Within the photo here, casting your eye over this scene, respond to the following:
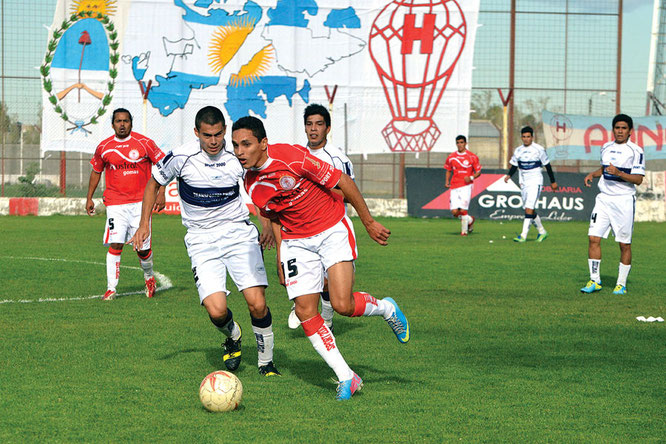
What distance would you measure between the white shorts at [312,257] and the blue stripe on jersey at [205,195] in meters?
1.00

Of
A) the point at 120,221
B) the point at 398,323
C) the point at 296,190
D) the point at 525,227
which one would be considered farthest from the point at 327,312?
the point at 525,227

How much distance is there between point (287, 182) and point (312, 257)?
0.56m

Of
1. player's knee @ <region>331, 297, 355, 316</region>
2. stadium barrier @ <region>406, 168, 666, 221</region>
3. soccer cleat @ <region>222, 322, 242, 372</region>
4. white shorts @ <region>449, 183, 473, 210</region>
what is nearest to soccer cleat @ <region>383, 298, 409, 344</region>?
player's knee @ <region>331, 297, 355, 316</region>

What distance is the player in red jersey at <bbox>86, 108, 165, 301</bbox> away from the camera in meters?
10.9

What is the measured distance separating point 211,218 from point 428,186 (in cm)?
1989

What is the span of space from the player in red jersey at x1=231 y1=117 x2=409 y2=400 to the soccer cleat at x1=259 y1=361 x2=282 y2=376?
71 centimetres

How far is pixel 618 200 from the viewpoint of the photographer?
11.5 meters

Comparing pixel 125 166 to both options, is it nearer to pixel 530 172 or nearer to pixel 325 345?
pixel 325 345

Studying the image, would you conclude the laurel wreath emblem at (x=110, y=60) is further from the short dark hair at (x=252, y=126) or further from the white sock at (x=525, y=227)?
the short dark hair at (x=252, y=126)

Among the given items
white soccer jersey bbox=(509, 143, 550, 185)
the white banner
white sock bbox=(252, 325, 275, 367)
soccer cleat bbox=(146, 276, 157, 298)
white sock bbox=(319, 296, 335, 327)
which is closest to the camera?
white sock bbox=(252, 325, 275, 367)

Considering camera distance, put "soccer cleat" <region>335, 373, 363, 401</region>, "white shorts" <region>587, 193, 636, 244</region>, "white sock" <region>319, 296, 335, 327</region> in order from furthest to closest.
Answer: "white shorts" <region>587, 193, 636, 244</region>
"white sock" <region>319, 296, 335, 327</region>
"soccer cleat" <region>335, 373, 363, 401</region>

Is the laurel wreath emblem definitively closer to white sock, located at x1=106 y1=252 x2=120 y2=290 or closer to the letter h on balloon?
the letter h on balloon

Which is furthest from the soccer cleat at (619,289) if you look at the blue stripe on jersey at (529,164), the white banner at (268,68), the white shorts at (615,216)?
the white banner at (268,68)

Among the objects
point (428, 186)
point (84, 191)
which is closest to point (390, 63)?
point (428, 186)
